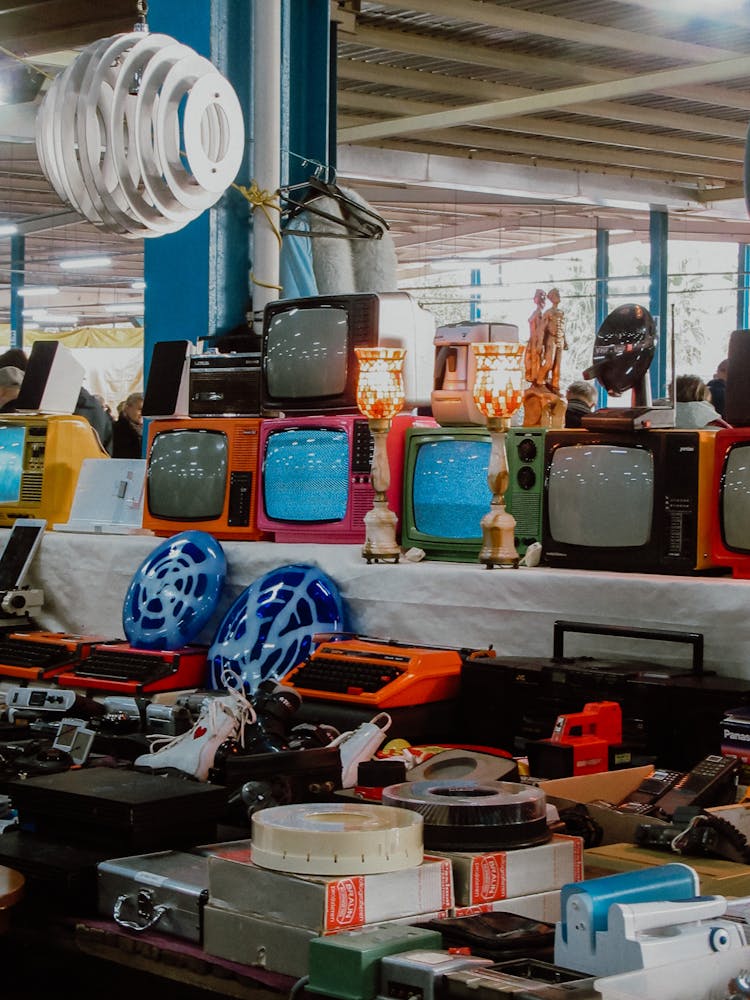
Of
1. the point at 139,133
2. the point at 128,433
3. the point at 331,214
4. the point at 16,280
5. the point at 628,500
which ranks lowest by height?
the point at 628,500

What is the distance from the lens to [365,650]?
3553 millimetres

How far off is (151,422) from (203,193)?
1.59m

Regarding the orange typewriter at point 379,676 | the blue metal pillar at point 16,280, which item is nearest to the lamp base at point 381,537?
the orange typewriter at point 379,676

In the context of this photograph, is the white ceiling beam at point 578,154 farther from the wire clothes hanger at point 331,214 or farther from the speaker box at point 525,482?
the speaker box at point 525,482

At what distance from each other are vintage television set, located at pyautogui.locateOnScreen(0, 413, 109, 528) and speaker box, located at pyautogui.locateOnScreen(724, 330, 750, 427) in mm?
2469

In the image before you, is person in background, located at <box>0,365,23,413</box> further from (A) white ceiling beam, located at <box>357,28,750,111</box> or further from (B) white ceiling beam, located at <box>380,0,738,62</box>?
(A) white ceiling beam, located at <box>357,28,750,111</box>

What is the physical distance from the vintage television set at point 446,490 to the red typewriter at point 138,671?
68cm

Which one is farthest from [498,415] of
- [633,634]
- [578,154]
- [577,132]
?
[578,154]

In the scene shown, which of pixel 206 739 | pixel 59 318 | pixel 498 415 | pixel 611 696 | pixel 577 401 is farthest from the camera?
pixel 59 318

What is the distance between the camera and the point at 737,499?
3.34 meters

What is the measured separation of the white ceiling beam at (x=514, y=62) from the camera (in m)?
8.69

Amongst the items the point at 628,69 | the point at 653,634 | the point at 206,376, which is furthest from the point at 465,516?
the point at 628,69

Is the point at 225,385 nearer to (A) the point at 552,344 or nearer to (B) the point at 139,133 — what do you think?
(A) the point at 552,344

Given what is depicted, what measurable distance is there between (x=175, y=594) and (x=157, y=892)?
2.15 meters
